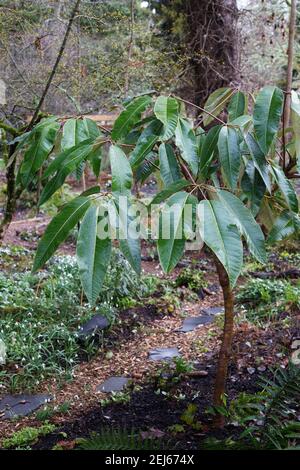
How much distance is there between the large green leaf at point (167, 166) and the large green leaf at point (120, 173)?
0.62 feet

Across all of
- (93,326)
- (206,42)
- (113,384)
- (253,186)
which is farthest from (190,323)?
(206,42)

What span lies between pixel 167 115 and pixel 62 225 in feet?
A: 1.62

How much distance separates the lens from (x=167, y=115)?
1.52 metres

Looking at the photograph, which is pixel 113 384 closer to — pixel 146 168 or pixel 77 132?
pixel 146 168

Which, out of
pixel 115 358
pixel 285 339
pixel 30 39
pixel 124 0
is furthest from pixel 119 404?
pixel 124 0

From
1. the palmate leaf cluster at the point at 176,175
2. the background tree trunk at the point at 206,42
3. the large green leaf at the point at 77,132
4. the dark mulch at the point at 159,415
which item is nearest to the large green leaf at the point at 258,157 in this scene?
the palmate leaf cluster at the point at 176,175

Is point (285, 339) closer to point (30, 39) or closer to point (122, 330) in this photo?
point (122, 330)

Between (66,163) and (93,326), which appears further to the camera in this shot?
(93,326)

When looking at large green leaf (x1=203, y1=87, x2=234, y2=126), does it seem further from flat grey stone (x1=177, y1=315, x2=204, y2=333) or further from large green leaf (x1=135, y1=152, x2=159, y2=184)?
flat grey stone (x1=177, y1=315, x2=204, y2=333)

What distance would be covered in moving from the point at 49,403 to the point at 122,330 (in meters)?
0.98

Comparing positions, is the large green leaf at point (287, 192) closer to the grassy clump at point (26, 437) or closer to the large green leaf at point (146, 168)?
the large green leaf at point (146, 168)

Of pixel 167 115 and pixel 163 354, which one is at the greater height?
pixel 167 115

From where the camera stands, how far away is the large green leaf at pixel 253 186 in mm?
1604

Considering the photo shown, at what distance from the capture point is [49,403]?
2836mm
